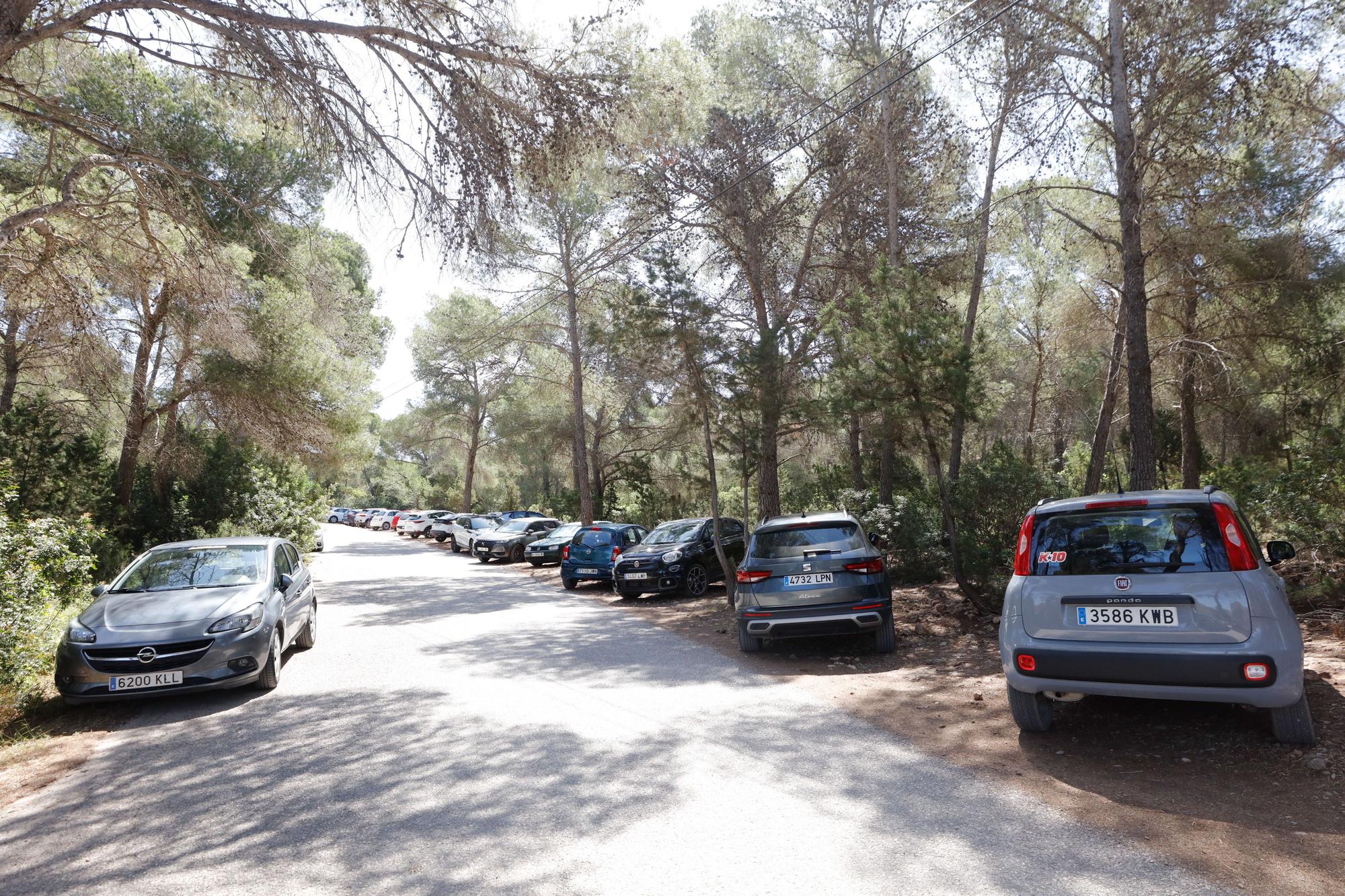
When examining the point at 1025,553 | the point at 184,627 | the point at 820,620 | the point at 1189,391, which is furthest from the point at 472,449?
the point at 1025,553

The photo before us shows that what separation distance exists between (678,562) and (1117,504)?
10472mm

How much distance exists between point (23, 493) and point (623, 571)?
412 inches

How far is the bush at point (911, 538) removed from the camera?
12977 millimetres

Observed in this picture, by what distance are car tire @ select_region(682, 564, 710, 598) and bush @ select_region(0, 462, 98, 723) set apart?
31.3 feet

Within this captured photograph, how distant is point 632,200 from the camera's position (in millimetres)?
16688

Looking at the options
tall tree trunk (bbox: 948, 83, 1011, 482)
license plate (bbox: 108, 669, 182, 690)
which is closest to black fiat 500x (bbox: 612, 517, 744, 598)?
tall tree trunk (bbox: 948, 83, 1011, 482)

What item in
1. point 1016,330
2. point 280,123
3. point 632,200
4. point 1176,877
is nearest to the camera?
point 1176,877

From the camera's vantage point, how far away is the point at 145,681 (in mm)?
6465

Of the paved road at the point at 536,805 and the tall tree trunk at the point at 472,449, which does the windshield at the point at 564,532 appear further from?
the tall tree trunk at the point at 472,449

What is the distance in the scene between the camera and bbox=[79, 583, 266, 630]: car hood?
679cm

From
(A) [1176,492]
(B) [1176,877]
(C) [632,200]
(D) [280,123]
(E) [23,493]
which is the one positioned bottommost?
(B) [1176,877]

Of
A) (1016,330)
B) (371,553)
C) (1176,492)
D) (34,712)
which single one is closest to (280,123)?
(34,712)

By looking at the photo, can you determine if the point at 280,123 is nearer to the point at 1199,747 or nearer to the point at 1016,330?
the point at 1199,747

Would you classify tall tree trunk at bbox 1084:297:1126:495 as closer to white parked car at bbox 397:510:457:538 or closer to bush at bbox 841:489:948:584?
bush at bbox 841:489:948:584
